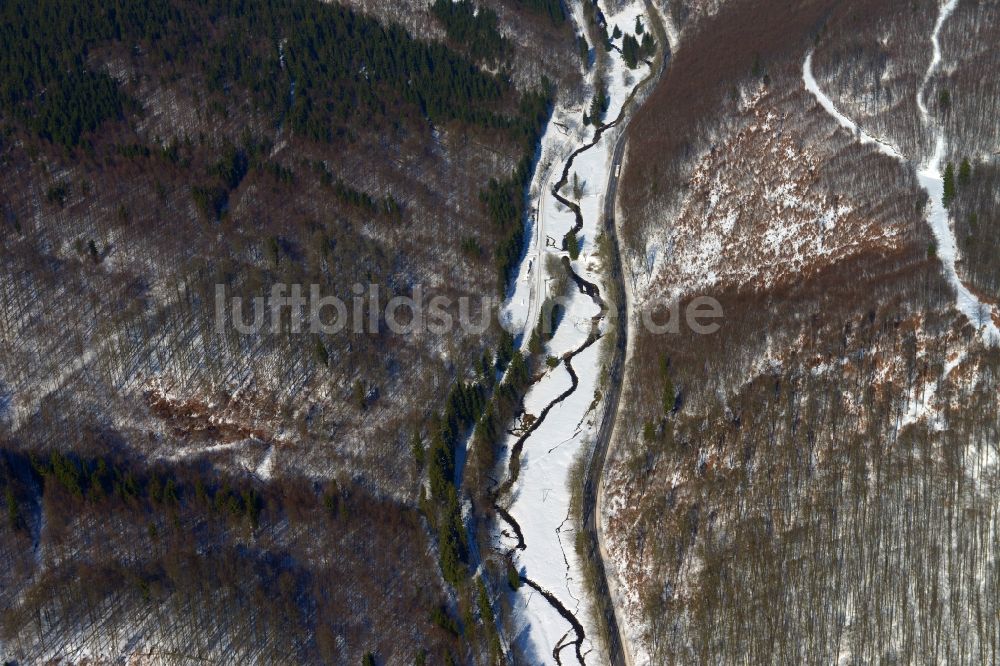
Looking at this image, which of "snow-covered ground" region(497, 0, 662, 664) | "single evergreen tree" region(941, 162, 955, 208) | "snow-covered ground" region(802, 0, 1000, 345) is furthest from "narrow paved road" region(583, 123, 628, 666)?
"single evergreen tree" region(941, 162, 955, 208)

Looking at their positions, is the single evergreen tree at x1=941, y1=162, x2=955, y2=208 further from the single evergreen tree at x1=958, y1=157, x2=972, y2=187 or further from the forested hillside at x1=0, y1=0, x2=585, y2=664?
the forested hillside at x1=0, y1=0, x2=585, y2=664

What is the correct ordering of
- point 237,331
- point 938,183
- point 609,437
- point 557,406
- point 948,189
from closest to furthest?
point 609,437, point 948,189, point 557,406, point 938,183, point 237,331

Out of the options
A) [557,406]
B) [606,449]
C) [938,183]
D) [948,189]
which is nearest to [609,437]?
[606,449]

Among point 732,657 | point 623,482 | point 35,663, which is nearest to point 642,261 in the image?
point 623,482

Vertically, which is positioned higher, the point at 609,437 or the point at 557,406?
the point at 557,406

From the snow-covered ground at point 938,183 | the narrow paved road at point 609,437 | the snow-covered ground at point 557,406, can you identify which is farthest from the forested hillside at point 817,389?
the snow-covered ground at point 557,406

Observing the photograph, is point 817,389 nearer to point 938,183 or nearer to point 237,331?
point 938,183

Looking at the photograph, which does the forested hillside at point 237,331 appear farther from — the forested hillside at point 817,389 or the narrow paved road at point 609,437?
the forested hillside at point 817,389

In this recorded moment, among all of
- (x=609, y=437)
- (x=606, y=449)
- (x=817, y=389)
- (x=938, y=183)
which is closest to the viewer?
(x=817, y=389)

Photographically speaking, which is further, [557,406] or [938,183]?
[938,183]

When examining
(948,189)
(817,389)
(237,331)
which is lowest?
(237,331)
